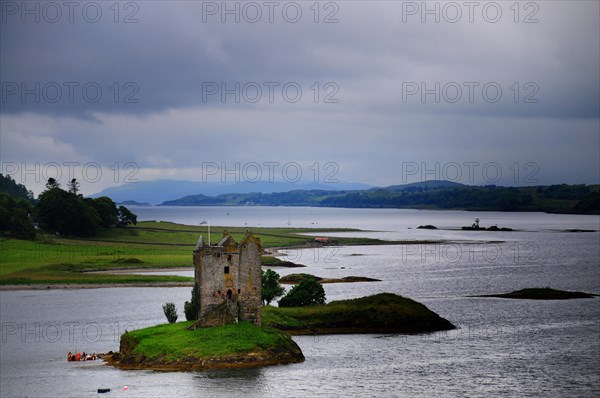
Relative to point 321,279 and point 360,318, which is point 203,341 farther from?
point 321,279

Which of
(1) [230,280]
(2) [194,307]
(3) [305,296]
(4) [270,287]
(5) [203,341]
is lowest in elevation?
(5) [203,341]

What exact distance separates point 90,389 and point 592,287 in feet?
383

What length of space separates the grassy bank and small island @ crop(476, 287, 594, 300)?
129 ft

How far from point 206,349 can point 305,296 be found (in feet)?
127

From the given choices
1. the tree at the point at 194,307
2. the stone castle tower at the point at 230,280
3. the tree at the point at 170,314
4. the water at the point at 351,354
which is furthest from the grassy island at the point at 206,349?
the tree at the point at 170,314

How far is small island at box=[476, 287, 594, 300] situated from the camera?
480 ft

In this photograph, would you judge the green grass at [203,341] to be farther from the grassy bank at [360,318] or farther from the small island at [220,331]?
the grassy bank at [360,318]

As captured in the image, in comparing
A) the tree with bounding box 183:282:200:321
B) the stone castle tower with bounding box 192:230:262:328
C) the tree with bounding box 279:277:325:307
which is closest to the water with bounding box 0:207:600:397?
the stone castle tower with bounding box 192:230:262:328

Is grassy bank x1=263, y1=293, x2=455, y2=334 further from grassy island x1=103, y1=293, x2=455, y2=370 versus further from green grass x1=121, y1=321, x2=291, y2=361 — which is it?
green grass x1=121, y1=321, x2=291, y2=361

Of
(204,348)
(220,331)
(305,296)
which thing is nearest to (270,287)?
(305,296)

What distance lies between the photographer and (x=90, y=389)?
7306 centimetres

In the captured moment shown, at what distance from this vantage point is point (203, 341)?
268 feet

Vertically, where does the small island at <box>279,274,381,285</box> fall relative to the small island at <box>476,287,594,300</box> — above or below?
above

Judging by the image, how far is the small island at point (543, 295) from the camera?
146250mm
